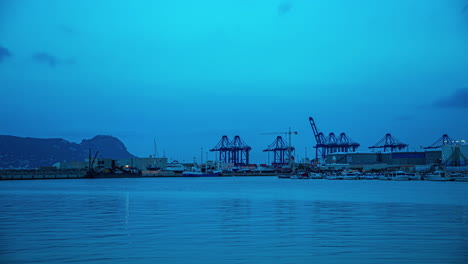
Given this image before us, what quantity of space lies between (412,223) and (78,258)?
11.1 m

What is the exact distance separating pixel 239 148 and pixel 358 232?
16530cm

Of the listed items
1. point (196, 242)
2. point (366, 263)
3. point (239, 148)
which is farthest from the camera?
point (239, 148)

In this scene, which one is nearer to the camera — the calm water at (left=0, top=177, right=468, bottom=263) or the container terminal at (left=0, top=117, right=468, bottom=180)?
the calm water at (left=0, top=177, right=468, bottom=263)

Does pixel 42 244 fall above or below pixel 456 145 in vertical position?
below

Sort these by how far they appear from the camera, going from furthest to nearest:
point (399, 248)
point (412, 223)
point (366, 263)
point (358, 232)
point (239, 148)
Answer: point (239, 148)
point (412, 223)
point (358, 232)
point (399, 248)
point (366, 263)

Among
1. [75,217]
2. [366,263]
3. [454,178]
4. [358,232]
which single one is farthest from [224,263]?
[454,178]

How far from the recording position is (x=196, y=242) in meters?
11.9

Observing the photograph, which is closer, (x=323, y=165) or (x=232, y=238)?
(x=232, y=238)

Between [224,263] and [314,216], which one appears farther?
[314,216]

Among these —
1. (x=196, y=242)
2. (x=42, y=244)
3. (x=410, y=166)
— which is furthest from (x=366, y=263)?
(x=410, y=166)

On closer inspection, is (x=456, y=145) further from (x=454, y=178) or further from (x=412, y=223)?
(x=412, y=223)

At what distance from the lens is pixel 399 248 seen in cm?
1091

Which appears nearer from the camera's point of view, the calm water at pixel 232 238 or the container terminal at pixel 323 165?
the calm water at pixel 232 238

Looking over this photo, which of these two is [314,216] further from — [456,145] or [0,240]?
[456,145]
